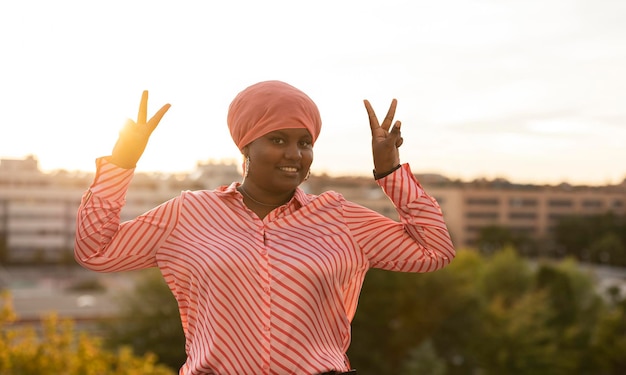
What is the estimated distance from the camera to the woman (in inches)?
72.5

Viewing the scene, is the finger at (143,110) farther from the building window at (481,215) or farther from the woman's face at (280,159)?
the building window at (481,215)

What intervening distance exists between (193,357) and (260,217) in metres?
0.37

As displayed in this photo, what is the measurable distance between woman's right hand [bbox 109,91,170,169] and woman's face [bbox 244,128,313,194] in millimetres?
241

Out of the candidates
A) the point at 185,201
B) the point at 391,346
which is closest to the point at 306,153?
the point at 185,201

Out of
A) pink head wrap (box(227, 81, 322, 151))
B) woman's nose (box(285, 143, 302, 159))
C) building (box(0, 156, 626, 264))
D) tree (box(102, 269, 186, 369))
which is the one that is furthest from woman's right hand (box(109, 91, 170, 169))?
building (box(0, 156, 626, 264))

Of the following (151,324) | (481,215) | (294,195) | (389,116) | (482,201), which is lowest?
(151,324)

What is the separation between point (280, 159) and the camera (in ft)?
6.36

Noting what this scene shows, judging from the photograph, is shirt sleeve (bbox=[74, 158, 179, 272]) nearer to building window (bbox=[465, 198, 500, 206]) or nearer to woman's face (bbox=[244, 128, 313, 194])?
woman's face (bbox=[244, 128, 313, 194])

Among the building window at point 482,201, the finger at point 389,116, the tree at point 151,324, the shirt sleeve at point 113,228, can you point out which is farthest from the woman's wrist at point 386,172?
the building window at point 482,201

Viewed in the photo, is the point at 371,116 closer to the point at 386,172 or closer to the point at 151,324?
the point at 386,172

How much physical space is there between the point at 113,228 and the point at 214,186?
45901 millimetres

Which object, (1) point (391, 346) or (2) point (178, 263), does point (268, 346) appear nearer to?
(2) point (178, 263)

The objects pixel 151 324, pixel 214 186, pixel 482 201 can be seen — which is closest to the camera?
pixel 151 324

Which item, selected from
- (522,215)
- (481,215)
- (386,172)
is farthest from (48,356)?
(522,215)
